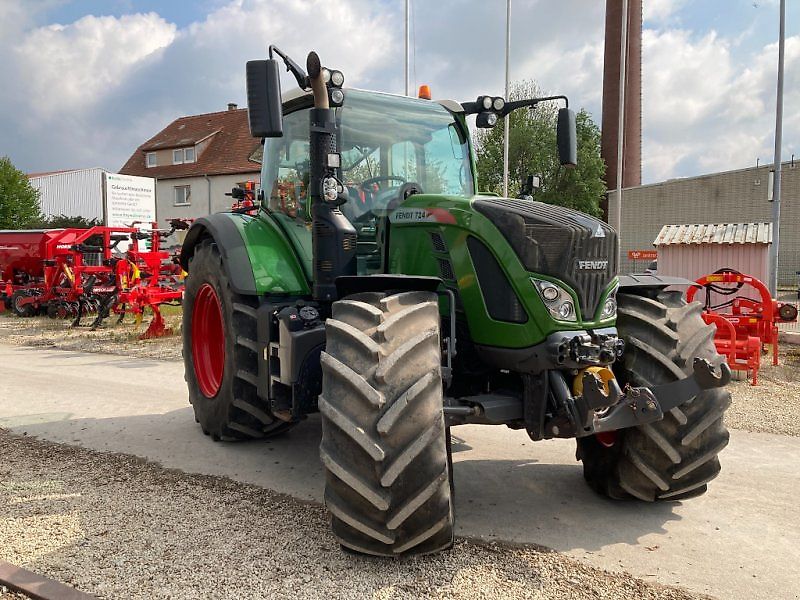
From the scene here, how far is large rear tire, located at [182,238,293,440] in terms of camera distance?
4.80 meters

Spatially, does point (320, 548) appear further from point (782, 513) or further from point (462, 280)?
point (782, 513)

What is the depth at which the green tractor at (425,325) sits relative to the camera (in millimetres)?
3102

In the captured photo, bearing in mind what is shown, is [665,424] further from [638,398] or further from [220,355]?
[220,355]

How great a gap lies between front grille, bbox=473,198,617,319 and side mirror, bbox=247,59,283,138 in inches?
46.0

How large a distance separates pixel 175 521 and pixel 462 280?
2033mm

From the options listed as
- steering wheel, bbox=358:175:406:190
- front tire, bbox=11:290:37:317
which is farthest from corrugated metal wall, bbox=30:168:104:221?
steering wheel, bbox=358:175:406:190

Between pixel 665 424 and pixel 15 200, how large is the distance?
4271 cm

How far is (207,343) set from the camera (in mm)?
5891

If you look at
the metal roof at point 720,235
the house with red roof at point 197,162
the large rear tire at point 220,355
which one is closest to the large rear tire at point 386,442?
the large rear tire at point 220,355

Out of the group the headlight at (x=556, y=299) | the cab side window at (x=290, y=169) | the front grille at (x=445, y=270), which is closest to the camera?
the headlight at (x=556, y=299)

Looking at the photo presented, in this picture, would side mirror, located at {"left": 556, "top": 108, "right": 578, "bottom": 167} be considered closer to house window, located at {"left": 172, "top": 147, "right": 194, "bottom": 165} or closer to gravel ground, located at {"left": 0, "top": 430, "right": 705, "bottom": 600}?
gravel ground, located at {"left": 0, "top": 430, "right": 705, "bottom": 600}

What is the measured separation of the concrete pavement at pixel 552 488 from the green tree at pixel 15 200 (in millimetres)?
36527

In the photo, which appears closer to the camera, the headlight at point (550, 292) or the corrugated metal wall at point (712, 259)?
the headlight at point (550, 292)

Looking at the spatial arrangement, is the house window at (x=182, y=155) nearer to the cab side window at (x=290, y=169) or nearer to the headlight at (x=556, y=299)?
the cab side window at (x=290, y=169)
